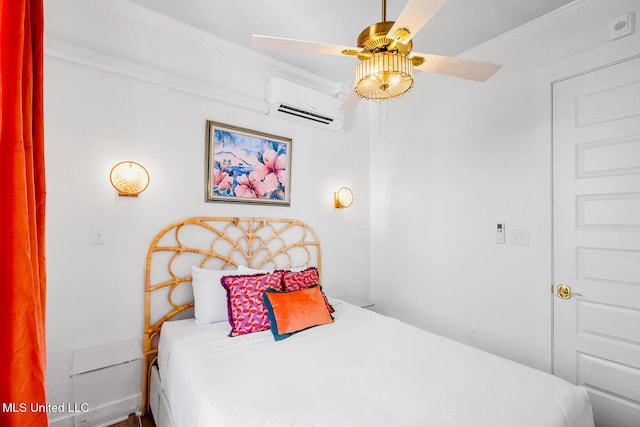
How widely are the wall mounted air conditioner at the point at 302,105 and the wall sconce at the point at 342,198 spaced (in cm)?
63

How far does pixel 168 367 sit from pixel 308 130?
7.38 ft

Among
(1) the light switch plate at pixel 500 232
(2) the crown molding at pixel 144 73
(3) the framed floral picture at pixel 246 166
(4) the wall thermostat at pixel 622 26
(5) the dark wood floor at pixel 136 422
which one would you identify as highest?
(4) the wall thermostat at pixel 622 26

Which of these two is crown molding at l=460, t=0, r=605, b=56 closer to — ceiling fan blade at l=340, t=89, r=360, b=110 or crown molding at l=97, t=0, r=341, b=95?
ceiling fan blade at l=340, t=89, r=360, b=110

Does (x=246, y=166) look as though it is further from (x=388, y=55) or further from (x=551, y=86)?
(x=551, y=86)

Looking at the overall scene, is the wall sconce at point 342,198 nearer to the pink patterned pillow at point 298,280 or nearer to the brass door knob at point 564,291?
the pink patterned pillow at point 298,280

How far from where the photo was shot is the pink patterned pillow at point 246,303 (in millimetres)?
1983

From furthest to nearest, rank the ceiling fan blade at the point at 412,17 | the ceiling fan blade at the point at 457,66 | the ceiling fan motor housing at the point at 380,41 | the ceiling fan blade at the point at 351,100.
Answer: the ceiling fan blade at the point at 351,100
the ceiling fan blade at the point at 457,66
the ceiling fan motor housing at the point at 380,41
the ceiling fan blade at the point at 412,17

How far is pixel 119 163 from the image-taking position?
2035mm

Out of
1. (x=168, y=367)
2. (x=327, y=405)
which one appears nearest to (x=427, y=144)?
(x=327, y=405)

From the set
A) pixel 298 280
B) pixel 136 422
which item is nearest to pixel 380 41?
pixel 298 280

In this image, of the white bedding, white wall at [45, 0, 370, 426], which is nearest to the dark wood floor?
white wall at [45, 0, 370, 426]

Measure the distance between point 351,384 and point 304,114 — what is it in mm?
2282

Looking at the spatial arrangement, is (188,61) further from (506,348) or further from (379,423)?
(506,348)

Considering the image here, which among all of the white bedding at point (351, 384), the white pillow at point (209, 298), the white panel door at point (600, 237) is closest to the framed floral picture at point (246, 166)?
the white pillow at point (209, 298)
